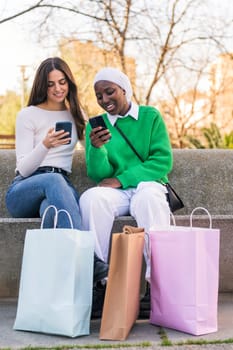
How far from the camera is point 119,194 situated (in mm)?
3426

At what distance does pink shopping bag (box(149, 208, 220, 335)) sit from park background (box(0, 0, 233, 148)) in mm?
5315

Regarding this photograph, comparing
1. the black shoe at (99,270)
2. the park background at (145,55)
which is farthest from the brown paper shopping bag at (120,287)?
the park background at (145,55)

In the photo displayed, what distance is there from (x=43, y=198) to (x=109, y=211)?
380 mm

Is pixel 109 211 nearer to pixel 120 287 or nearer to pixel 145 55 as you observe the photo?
pixel 120 287

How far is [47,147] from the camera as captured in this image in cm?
338

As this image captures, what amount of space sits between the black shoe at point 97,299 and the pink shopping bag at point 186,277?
0.30 m

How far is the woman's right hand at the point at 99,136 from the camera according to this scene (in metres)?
3.34

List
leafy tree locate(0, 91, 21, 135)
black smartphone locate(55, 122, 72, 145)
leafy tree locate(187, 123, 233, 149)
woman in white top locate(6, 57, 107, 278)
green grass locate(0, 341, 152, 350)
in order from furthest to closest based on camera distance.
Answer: leafy tree locate(0, 91, 21, 135)
leafy tree locate(187, 123, 233, 149)
black smartphone locate(55, 122, 72, 145)
woman in white top locate(6, 57, 107, 278)
green grass locate(0, 341, 152, 350)

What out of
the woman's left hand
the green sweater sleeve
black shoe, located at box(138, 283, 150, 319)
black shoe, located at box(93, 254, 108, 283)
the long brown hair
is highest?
the long brown hair

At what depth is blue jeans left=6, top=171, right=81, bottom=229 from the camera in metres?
3.15

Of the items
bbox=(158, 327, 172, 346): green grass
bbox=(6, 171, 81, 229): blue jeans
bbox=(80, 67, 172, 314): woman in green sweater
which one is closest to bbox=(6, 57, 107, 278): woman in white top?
bbox=(6, 171, 81, 229): blue jeans

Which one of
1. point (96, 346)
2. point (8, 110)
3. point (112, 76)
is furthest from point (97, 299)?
point (8, 110)

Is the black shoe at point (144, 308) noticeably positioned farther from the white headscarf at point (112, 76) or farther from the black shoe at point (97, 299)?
the white headscarf at point (112, 76)

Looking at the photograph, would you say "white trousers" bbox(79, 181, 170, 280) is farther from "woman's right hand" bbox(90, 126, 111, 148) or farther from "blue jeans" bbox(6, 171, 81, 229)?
"woman's right hand" bbox(90, 126, 111, 148)
